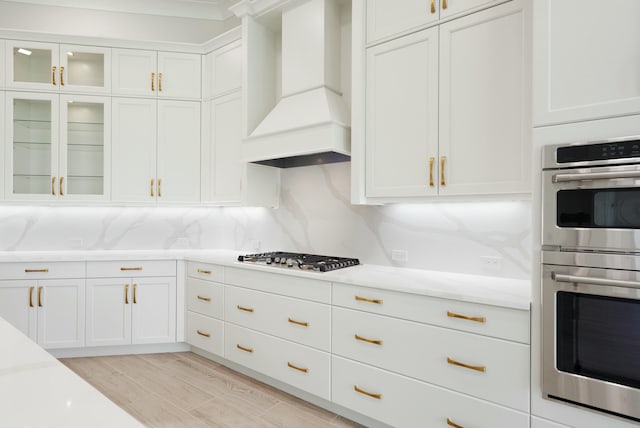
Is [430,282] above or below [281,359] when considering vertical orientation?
above

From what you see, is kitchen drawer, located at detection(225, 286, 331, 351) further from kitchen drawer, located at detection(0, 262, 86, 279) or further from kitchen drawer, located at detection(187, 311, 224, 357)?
kitchen drawer, located at detection(0, 262, 86, 279)

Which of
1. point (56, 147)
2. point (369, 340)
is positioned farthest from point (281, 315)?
point (56, 147)

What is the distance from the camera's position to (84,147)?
3633 millimetres

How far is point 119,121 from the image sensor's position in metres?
3.61

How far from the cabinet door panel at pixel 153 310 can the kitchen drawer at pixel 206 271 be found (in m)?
0.21

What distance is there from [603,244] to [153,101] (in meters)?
3.71

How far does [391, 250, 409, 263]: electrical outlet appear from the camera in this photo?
2.71 metres

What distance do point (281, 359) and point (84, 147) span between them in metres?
2.79

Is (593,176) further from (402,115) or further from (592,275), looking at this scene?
(402,115)

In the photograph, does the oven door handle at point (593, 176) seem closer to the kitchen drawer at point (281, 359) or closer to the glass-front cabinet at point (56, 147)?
the kitchen drawer at point (281, 359)

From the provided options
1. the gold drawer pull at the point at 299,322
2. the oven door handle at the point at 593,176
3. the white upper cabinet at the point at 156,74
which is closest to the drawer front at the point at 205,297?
the gold drawer pull at the point at 299,322

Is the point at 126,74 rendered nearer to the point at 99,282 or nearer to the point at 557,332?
the point at 99,282

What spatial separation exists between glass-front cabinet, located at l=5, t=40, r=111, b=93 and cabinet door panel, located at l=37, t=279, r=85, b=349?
1.82m

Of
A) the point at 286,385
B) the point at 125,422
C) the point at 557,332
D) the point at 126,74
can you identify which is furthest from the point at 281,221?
the point at 125,422
